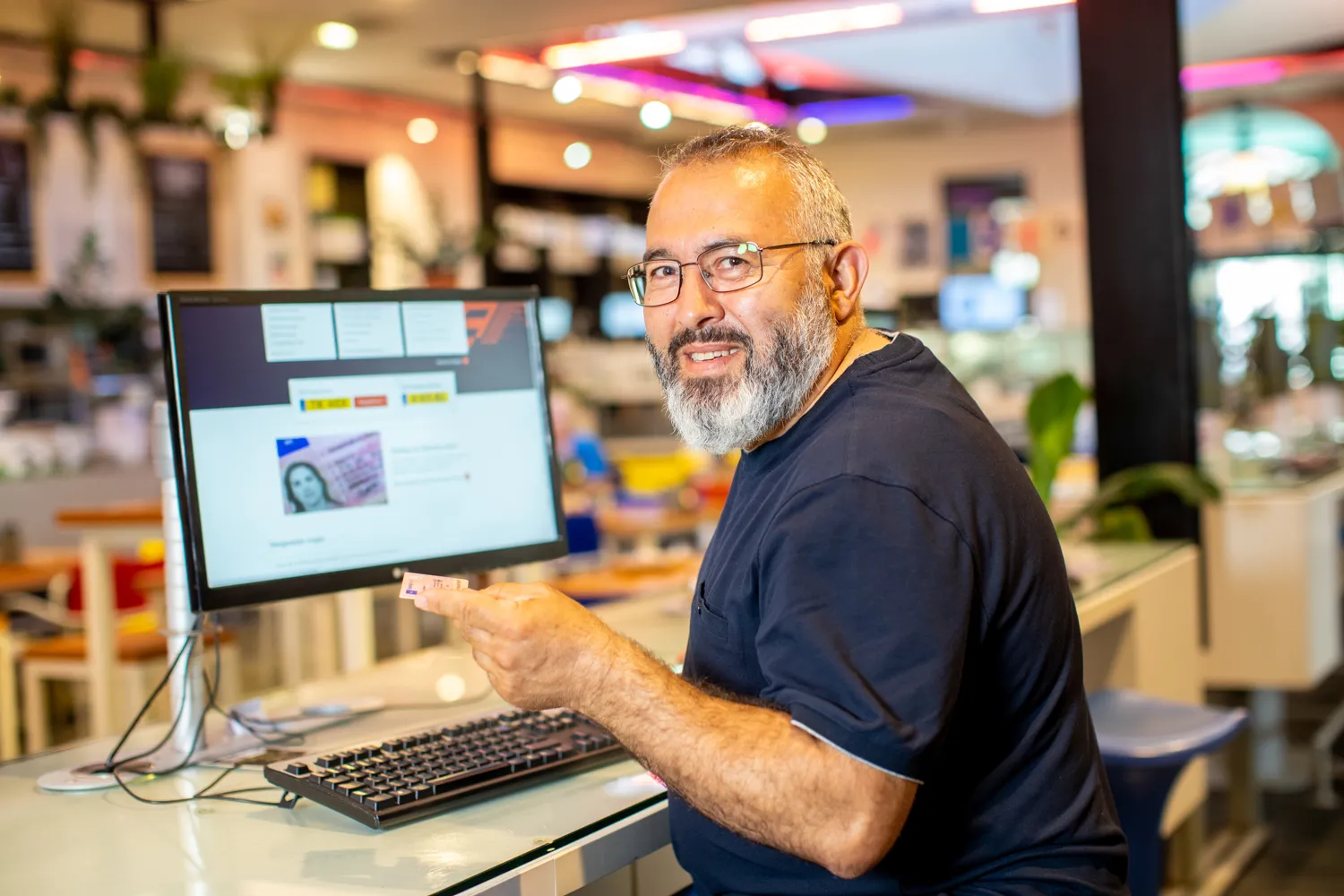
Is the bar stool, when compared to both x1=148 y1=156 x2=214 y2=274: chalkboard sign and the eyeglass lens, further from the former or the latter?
x1=148 y1=156 x2=214 y2=274: chalkboard sign

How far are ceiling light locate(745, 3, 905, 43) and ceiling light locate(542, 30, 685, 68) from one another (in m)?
0.50

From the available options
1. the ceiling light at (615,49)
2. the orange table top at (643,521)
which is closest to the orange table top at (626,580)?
the orange table top at (643,521)

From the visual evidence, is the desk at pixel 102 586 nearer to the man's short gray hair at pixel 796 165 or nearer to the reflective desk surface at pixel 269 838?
the reflective desk surface at pixel 269 838

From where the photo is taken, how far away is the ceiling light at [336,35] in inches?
288

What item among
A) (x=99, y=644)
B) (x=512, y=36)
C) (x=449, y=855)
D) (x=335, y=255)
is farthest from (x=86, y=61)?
(x=449, y=855)

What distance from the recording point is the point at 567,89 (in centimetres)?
931

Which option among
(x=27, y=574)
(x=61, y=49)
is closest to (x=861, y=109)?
(x=61, y=49)

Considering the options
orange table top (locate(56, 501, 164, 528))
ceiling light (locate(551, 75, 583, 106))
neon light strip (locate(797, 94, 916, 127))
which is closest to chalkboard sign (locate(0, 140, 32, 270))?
orange table top (locate(56, 501, 164, 528))

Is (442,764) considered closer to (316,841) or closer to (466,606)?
(316,841)

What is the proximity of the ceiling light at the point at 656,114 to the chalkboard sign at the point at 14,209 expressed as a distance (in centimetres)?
426

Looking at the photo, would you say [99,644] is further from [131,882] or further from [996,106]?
[996,106]

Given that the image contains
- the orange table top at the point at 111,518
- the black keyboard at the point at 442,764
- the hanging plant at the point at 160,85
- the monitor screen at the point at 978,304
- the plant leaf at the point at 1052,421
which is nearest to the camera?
the black keyboard at the point at 442,764

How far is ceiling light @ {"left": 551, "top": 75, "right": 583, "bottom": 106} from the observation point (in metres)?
9.15

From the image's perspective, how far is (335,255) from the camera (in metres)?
9.07
